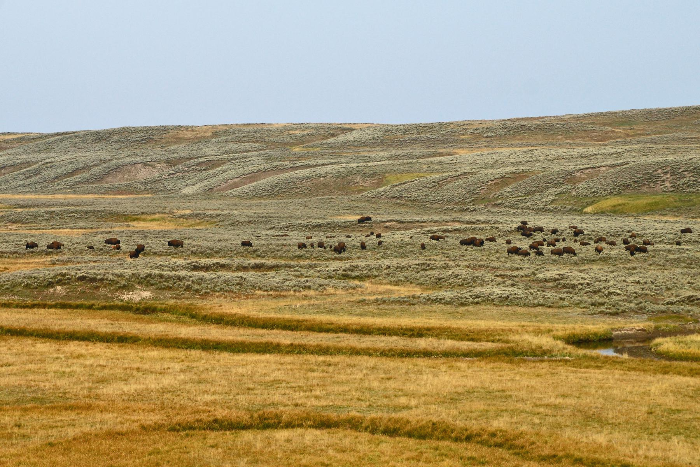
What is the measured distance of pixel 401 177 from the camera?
Result: 339ft

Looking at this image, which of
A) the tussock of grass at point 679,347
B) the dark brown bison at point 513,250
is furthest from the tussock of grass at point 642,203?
the tussock of grass at point 679,347

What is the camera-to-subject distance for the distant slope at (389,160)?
90188 millimetres

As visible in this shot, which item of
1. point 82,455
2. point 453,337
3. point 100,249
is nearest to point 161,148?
point 100,249

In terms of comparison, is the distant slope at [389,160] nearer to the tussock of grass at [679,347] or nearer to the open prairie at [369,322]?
the open prairie at [369,322]

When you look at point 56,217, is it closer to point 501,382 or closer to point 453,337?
point 453,337

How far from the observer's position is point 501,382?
75.7ft

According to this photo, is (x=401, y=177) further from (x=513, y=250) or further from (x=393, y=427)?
(x=393, y=427)

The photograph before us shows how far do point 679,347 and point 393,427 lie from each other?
1555 centimetres

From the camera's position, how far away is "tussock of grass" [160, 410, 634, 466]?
16125mm

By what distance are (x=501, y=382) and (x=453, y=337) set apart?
25.5 ft

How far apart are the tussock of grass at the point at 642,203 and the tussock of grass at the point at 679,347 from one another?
5066cm

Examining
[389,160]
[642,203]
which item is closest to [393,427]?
[642,203]

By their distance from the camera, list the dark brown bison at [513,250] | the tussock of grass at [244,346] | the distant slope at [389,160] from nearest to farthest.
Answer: the tussock of grass at [244,346], the dark brown bison at [513,250], the distant slope at [389,160]

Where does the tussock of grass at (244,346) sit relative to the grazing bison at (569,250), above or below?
below
